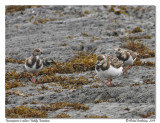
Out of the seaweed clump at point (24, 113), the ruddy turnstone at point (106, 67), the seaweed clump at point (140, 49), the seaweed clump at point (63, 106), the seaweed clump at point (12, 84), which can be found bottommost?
the seaweed clump at point (24, 113)

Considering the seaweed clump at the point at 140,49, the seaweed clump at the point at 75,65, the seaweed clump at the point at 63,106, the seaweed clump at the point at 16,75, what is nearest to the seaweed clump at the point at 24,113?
the seaweed clump at the point at 63,106

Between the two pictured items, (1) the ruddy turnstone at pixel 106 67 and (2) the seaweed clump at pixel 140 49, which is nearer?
(1) the ruddy turnstone at pixel 106 67

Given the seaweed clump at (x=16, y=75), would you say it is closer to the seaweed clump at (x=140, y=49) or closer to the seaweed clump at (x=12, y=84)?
the seaweed clump at (x=12, y=84)

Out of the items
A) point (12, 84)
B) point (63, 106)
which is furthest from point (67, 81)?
point (63, 106)

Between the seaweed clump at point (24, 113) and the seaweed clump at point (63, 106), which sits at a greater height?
the seaweed clump at point (63, 106)

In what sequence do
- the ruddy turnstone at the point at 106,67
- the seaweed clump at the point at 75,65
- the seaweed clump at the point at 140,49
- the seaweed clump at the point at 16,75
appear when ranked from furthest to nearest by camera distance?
the seaweed clump at the point at 140,49, the seaweed clump at the point at 75,65, the seaweed clump at the point at 16,75, the ruddy turnstone at the point at 106,67

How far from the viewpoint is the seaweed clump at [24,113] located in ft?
38.5

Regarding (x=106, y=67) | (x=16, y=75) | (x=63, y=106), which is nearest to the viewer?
(x=63, y=106)

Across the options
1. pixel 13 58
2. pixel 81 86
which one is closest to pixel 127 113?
pixel 81 86

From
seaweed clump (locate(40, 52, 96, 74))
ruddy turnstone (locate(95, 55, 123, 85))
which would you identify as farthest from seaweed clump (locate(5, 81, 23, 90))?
ruddy turnstone (locate(95, 55, 123, 85))

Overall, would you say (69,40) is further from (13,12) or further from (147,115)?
(147,115)

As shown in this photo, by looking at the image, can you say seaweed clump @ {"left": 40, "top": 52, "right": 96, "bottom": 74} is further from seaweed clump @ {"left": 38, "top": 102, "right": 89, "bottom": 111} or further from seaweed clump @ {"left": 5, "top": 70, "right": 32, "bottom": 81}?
seaweed clump @ {"left": 38, "top": 102, "right": 89, "bottom": 111}

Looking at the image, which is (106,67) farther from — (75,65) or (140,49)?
(140,49)

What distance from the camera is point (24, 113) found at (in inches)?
471
